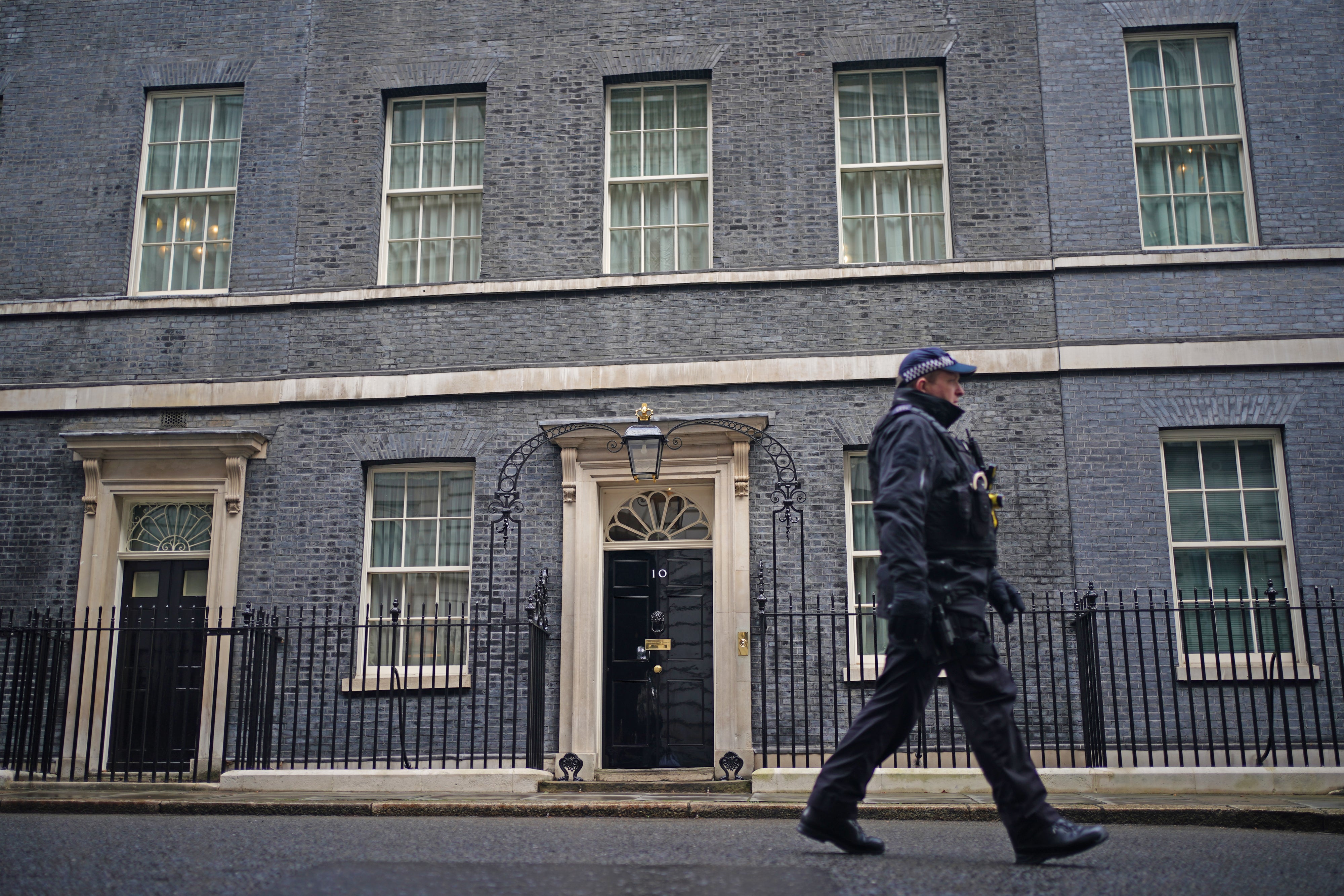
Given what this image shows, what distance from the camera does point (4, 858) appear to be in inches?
193

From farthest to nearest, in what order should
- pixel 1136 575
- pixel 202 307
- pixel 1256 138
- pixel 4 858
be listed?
pixel 202 307 → pixel 1256 138 → pixel 1136 575 → pixel 4 858

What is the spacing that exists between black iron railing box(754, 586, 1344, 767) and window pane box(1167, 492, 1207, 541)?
Answer: 53cm

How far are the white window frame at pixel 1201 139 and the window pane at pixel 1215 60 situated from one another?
0.09 feet

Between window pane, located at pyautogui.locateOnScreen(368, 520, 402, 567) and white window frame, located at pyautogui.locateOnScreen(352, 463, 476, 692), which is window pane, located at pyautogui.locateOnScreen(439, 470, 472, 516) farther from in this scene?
window pane, located at pyautogui.locateOnScreen(368, 520, 402, 567)

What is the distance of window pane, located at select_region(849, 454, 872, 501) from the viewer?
36.6ft

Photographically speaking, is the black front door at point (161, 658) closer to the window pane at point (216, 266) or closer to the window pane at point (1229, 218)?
the window pane at point (216, 266)

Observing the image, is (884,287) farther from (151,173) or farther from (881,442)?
(151,173)

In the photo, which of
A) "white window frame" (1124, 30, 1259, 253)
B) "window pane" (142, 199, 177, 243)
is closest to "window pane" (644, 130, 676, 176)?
"white window frame" (1124, 30, 1259, 253)

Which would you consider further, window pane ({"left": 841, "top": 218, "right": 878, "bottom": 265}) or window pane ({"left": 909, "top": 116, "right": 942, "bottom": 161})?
window pane ({"left": 909, "top": 116, "right": 942, "bottom": 161})

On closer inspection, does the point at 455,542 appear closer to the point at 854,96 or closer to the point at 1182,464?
the point at 854,96

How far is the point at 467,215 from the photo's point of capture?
12.3 m

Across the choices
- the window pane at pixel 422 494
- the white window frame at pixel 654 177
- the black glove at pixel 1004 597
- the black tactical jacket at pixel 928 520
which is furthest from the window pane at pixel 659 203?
the black glove at pixel 1004 597

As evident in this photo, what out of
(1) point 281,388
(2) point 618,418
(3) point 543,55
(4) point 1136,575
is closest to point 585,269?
(2) point 618,418

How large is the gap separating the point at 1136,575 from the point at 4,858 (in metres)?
8.98
